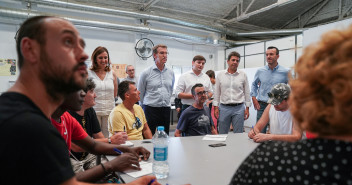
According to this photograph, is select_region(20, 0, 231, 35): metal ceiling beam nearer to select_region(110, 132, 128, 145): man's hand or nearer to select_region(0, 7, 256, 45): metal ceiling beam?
select_region(0, 7, 256, 45): metal ceiling beam

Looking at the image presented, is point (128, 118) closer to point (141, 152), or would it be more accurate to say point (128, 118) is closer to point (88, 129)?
point (88, 129)

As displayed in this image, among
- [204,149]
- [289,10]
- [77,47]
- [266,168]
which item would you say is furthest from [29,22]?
[289,10]

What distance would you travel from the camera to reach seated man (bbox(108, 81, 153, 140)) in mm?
2154

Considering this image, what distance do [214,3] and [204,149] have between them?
5274mm

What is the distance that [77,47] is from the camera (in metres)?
0.83

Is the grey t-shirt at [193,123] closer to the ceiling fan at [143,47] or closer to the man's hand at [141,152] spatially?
the man's hand at [141,152]

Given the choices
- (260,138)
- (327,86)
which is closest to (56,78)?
(327,86)

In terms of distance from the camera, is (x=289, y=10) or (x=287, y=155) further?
(x=289, y=10)

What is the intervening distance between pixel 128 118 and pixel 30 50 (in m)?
1.53

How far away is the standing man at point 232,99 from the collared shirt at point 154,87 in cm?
81

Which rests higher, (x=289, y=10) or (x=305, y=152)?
(x=289, y=10)

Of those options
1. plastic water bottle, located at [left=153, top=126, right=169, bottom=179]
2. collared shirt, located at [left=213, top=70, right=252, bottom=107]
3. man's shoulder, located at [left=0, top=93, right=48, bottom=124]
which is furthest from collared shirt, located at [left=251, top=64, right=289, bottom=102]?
man's shoulder, located at [left=0, top=93, right=48, bottom=124]

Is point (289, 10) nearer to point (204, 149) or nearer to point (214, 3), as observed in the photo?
point (214, 3)

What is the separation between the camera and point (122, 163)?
1.27 metres
